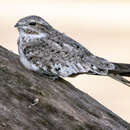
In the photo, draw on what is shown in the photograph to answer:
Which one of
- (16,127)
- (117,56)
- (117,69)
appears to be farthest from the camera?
(117,56)

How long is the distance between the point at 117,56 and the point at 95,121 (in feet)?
19.2

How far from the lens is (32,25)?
4738 millimetres

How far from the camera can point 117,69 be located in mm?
4508

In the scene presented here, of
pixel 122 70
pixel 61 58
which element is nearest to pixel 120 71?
pixel 122 70

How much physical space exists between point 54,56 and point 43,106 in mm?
787

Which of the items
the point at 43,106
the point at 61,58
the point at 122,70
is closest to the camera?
the point at 43,106

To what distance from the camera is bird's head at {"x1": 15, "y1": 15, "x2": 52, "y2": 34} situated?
4.66 meters

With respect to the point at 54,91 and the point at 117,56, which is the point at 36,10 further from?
the point at 54,91

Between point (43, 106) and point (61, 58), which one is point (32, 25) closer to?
point (61, 58)

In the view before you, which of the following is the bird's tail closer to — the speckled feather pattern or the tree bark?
the speckled feather pattern

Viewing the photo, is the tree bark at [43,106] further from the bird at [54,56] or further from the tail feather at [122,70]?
the tail feather at [122,70]

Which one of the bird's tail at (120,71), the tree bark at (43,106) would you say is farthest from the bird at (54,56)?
the tree bark at (43,106)

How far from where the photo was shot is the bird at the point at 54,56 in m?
4.55

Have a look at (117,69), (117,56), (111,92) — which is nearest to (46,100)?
(117,69)
